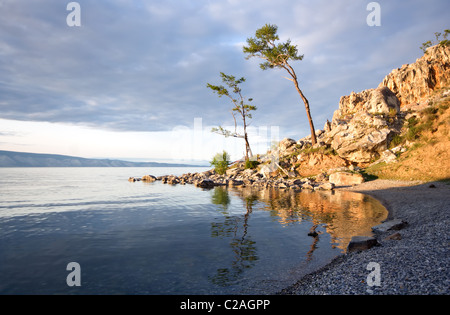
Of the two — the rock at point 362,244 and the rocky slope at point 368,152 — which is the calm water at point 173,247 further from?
the rocky slope at point 368,152

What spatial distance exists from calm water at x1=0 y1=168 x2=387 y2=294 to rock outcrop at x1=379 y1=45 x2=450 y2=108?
7147cm

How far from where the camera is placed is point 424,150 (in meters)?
35.0

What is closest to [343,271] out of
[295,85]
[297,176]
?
[297,176]

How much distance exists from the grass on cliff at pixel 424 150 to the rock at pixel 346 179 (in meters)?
2.86

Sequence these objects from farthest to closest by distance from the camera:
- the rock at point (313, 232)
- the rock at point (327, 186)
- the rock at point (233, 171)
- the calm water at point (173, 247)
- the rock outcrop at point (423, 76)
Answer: the rock outcrop at point (423, 76), the rock at point (233, 171), the rock at point (327, 186), the rock at point (313, 232), the calm water at point (173, 247)

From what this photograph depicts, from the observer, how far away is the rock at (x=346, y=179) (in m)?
37.6

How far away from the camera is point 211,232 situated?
1595cm

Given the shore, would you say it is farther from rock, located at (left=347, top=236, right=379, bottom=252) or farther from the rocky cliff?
the rocky cliff

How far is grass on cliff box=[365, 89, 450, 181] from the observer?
31.3m

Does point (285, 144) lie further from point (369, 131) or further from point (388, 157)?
point (388, 157)

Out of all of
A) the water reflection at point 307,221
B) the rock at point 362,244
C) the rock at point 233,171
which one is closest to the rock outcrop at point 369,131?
the water reflection at point 307,221

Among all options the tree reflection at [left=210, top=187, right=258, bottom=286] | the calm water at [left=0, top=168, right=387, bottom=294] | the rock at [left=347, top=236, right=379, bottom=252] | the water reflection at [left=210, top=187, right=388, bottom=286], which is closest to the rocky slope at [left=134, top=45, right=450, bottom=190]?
the water reflection at [left=210, top=187, right=388, bottom=286]
